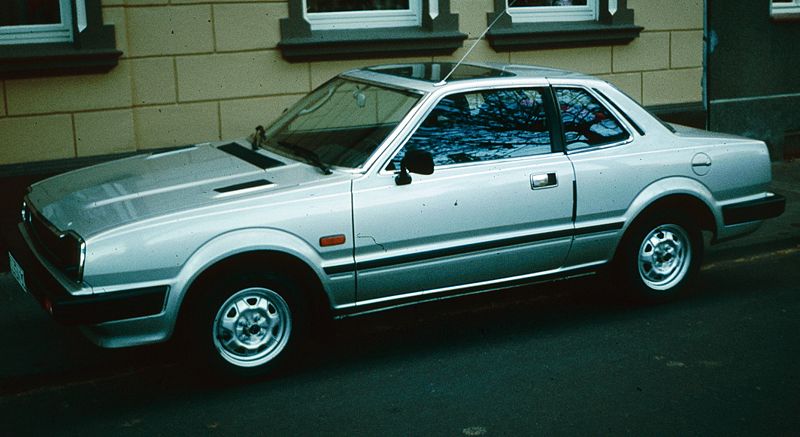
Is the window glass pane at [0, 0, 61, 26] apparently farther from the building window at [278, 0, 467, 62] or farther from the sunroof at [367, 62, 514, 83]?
the sunroof at [367, 62, 514, 83]

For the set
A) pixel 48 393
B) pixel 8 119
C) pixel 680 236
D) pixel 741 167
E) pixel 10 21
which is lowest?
pixel 48 393

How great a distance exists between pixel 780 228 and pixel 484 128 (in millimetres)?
3940

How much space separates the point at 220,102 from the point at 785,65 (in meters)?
6.90

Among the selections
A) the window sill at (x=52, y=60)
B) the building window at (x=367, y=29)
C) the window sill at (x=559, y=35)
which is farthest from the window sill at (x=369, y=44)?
the window sill at (x=52, y=60)

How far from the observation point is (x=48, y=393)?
5031 mm

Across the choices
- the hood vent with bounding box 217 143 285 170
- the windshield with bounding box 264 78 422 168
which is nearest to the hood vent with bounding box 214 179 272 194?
the hood vent with bounding box 217 143 285 170

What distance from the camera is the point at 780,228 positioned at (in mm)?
8289

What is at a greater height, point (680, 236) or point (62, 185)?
point (62, 185)

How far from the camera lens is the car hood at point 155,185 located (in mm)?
4812

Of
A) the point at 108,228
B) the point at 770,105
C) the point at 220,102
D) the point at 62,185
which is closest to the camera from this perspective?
the point at 108,228

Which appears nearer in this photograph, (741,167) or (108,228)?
(108,228)

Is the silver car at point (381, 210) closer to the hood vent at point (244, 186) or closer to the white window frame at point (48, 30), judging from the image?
the hood vent at point (244, 186)

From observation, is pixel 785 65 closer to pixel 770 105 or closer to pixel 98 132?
pixel 770 105

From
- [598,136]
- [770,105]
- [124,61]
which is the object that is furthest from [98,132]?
[770,105]
